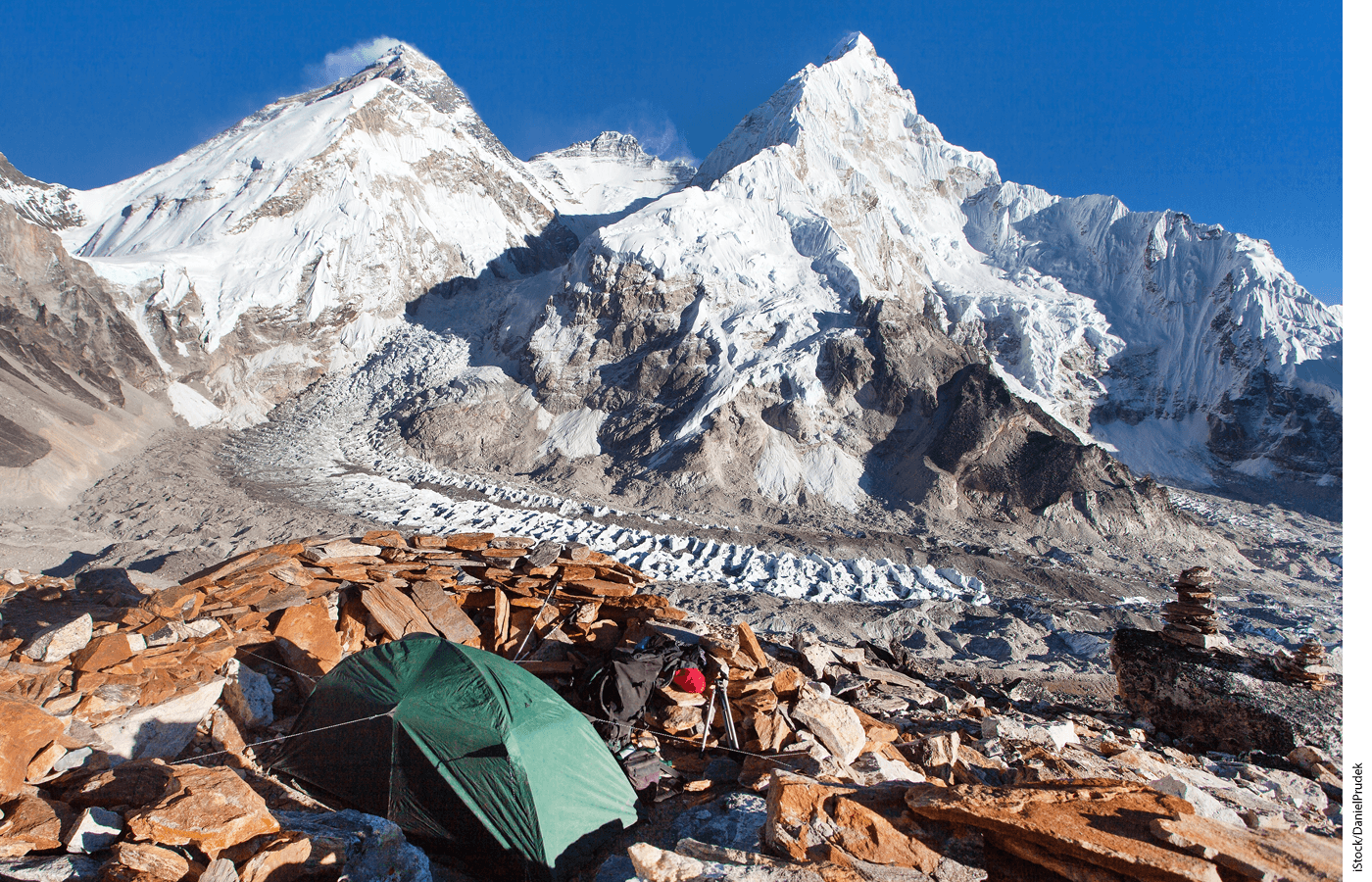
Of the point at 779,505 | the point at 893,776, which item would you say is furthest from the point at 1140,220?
the point at 893,776

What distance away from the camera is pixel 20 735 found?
367 cm

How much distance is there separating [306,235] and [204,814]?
44.5m

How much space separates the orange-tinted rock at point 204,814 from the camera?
3057 mm

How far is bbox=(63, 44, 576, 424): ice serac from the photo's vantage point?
31906 millimetres

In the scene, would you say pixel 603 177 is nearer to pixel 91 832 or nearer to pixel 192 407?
pixel 192 407

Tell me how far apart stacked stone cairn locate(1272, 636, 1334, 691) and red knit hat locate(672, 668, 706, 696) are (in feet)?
22.1

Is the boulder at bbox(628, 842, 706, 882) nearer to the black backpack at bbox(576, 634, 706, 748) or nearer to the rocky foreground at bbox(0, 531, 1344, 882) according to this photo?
the rocky foreground at bbox(0, 531, 1344, 882)

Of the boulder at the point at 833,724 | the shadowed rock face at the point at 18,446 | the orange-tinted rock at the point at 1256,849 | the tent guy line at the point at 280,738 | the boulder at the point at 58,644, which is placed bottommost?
the tent guy line at the point at 280,738

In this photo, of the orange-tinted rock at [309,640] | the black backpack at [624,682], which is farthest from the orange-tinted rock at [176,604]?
the black backpack at [624,682]

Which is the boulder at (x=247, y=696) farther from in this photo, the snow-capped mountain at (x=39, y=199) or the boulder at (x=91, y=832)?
the snow-capped mountain at (x=39, y=199)

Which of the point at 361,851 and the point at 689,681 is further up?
the point at 689,681

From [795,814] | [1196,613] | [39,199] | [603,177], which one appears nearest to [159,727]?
[795,814]

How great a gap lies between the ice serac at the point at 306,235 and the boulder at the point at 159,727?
3346 centimetres

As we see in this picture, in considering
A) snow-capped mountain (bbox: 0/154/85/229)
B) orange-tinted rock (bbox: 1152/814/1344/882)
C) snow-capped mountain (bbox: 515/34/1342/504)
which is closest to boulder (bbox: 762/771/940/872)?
orange-tinted rock (bbox: 1152/814/1344/882)
